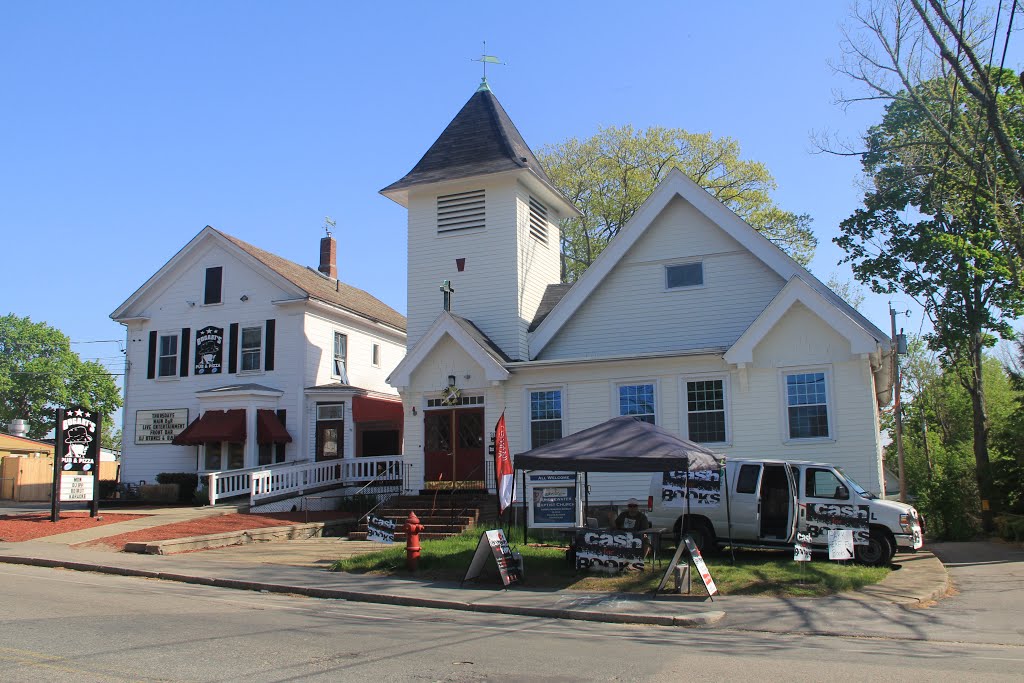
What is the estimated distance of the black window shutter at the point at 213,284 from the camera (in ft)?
98.4

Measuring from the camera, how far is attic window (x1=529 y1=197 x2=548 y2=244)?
81.3 ft

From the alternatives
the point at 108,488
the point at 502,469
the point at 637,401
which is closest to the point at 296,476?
the point at 108,488

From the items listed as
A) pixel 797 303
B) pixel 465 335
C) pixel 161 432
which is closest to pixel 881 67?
pixel 797 303

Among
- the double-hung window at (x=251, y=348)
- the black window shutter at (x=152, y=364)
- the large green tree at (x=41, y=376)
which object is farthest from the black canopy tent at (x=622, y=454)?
the large green tree at (x=41, y=376)

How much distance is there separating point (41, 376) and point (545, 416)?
217ft

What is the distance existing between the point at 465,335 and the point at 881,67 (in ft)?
37.8

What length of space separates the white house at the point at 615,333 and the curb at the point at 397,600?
8.84 metres

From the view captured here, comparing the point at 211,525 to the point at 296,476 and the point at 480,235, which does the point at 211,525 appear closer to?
the point at 296,476

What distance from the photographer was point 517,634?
32.0 ft

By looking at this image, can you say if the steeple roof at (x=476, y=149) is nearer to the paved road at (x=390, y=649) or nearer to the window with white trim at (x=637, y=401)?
the window with white trim at (x=637, y=401)

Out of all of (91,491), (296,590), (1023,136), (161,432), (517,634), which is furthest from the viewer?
(161,432)

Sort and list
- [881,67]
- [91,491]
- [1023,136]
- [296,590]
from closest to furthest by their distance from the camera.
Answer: [296,590] < [881,67] < [91,491] < [1023,136]

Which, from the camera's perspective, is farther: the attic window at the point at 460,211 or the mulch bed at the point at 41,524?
the attic window at the point at 460,211

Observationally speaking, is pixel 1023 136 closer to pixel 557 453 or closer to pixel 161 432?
pixel 557 453
